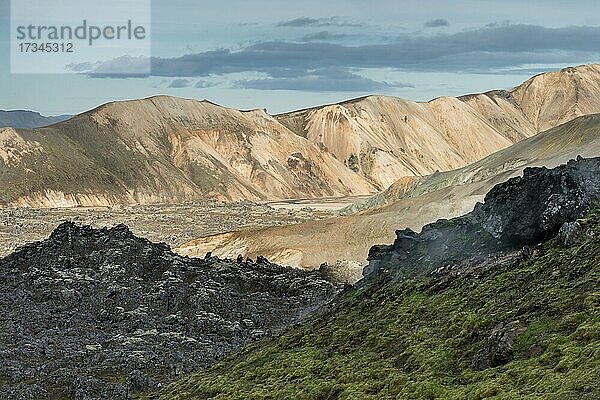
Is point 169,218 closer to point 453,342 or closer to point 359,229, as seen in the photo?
point 359,229

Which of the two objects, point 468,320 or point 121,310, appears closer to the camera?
point 468,320

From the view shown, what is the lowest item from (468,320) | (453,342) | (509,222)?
(453,342)

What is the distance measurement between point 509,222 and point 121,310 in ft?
98.2

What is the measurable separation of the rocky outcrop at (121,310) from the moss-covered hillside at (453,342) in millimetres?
8853

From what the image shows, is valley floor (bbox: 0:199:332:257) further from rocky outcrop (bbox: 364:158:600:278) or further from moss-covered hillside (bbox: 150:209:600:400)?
moss-covered hillside (bbox: 150:209:600:400)

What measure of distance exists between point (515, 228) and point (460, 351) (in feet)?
37.6

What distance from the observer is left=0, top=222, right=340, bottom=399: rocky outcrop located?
41.4 m

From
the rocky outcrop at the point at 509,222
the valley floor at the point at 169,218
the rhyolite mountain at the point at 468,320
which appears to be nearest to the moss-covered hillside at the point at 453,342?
the rhyolite mountain at the point at 468,320

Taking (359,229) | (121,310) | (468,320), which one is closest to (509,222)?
(468,320)

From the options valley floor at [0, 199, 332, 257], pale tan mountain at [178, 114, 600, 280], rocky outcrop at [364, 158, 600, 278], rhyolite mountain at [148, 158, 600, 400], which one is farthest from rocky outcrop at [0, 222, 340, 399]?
valley floor at [0, 199, 332, 257]

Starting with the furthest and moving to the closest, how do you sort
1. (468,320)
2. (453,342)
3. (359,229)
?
(359,229)
(468,320)
(453,342)

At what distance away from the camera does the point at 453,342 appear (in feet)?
81.8

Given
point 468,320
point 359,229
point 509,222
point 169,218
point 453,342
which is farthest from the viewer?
point 169,218

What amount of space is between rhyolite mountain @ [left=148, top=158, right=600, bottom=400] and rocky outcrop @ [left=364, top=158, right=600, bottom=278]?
0.07m
